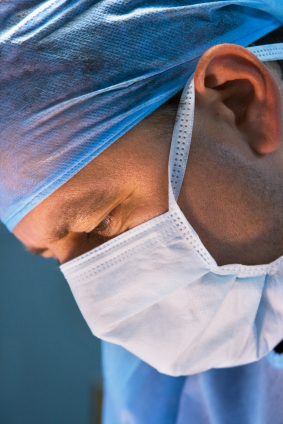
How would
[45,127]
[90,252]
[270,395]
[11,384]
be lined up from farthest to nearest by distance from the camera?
[11,384], [270,395], [90,252], [45,127]

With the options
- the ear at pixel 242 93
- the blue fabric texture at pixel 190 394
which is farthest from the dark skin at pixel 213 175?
the blue fabric texture at pixel 190 394

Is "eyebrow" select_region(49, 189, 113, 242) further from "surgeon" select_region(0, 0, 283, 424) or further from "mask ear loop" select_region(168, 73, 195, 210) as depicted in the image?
"mask ear loop" select_region(168, 73, 195, 210)

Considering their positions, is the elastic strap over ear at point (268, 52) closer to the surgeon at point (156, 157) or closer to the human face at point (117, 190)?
the surgeon at point (156, 157)

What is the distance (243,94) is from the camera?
2.59ft

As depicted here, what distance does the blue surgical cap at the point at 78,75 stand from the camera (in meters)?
0.74

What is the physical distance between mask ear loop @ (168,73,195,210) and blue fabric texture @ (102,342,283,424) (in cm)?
71

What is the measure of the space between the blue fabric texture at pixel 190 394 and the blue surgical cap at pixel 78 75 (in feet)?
2.76

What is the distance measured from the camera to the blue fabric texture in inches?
43.3

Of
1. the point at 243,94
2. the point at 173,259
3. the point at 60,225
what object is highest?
the point at 243,94

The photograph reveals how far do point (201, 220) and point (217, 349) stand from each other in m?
0.35

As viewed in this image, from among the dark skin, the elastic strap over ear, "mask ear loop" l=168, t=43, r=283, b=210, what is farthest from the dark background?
the elastic strap over ear

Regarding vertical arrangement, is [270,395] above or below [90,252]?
below

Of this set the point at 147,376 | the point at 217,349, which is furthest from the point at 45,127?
the point at 147,376

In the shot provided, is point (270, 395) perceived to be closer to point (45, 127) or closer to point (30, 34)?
point (45, 127)
